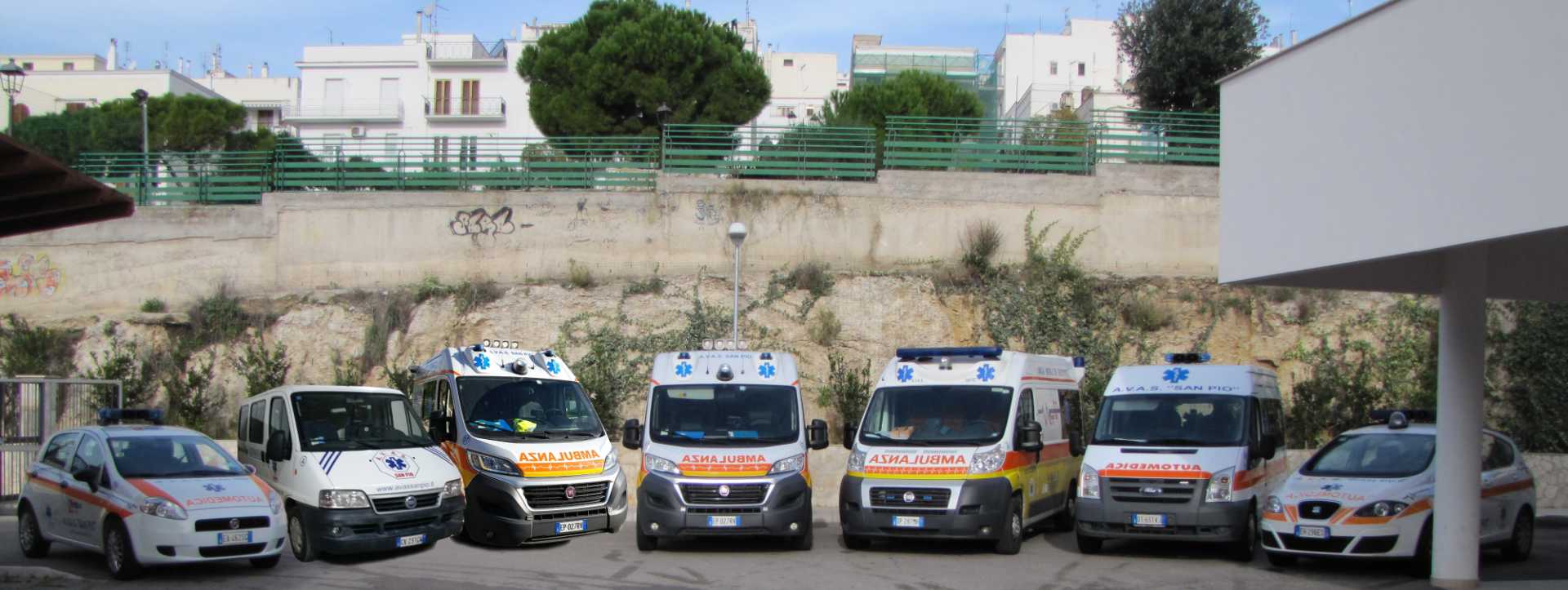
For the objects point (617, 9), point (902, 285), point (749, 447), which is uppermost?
point (617, 9)

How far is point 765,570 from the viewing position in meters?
12.6

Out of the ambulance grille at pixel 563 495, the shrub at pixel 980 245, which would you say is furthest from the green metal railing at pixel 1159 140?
the ambulance grille at pixel 563 495

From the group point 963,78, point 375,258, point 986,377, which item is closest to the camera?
point 986,377

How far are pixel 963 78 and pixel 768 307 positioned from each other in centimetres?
4607

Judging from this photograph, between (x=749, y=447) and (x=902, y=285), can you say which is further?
(x=902, y=285)

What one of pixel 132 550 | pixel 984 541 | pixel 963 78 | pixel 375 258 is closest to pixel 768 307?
pixel 375 258

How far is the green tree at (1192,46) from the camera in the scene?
105ft

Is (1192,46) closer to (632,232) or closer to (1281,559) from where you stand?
(632,232)

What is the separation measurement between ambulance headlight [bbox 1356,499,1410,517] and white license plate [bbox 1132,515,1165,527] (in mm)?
2020

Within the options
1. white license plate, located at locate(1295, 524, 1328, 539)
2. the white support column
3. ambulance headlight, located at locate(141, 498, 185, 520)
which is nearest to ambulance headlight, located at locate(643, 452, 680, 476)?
ambulance headlight, located at locate(141, 498, 185, 520)

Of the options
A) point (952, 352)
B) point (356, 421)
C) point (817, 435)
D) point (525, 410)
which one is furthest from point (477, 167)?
point (952, 352)

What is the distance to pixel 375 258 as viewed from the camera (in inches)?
1015

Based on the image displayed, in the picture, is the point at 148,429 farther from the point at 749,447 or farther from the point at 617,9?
the point at 617,9

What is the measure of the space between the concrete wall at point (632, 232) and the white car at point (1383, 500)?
1145 cm
